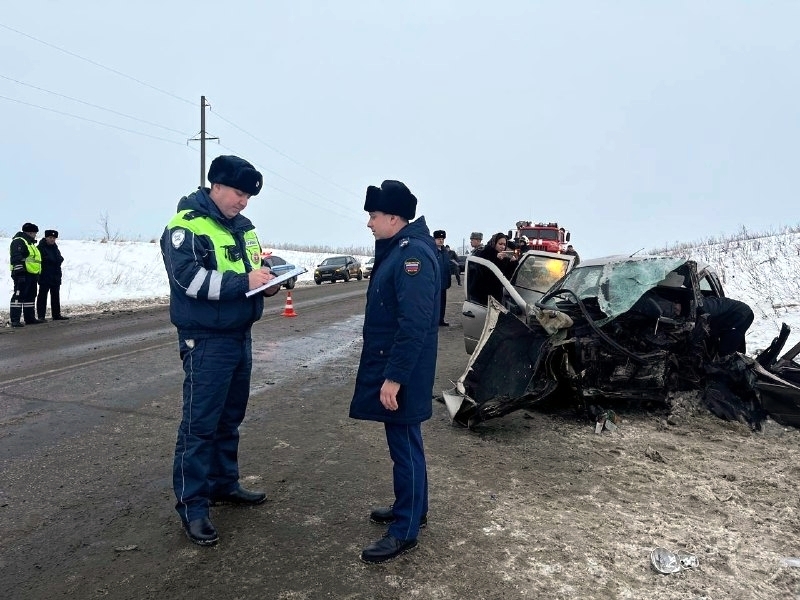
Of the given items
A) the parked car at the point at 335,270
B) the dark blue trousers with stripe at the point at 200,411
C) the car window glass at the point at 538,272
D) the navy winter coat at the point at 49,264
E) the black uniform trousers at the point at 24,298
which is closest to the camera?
the dark blue trousers with stripe at the point at 200,411

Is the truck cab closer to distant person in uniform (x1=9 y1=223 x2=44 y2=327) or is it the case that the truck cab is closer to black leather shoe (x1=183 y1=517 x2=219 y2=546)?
distant person in uniform (x1=9 y1=223 x2=44 y2=327)

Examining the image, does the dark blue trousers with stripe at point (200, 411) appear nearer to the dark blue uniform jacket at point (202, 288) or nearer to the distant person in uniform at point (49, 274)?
the dark blue uniform jacket at point (202, 288)

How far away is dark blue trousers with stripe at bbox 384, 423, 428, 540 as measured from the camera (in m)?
2.96

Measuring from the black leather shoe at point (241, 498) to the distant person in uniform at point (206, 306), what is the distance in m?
0.26

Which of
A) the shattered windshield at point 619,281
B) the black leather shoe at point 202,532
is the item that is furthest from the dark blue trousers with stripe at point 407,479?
the shattered windshield at point 619,281

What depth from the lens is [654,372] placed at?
16.9 ft

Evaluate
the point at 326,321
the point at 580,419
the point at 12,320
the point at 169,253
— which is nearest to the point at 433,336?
the point at 169,253

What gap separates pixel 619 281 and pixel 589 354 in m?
1.13

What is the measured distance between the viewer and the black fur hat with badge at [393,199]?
303 centimetres

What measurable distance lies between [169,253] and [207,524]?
145 centimetres

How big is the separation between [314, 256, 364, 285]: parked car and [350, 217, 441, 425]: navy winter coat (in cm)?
2466

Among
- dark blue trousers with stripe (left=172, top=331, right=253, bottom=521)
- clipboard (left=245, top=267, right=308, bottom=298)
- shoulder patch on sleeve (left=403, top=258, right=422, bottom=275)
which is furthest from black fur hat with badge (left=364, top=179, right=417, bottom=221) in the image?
dark blue trousers with stripe (left=172, top=331, right=253, bottom=521)

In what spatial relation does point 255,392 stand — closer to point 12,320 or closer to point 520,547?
point 520,547

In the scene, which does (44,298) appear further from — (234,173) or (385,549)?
(385,549)
